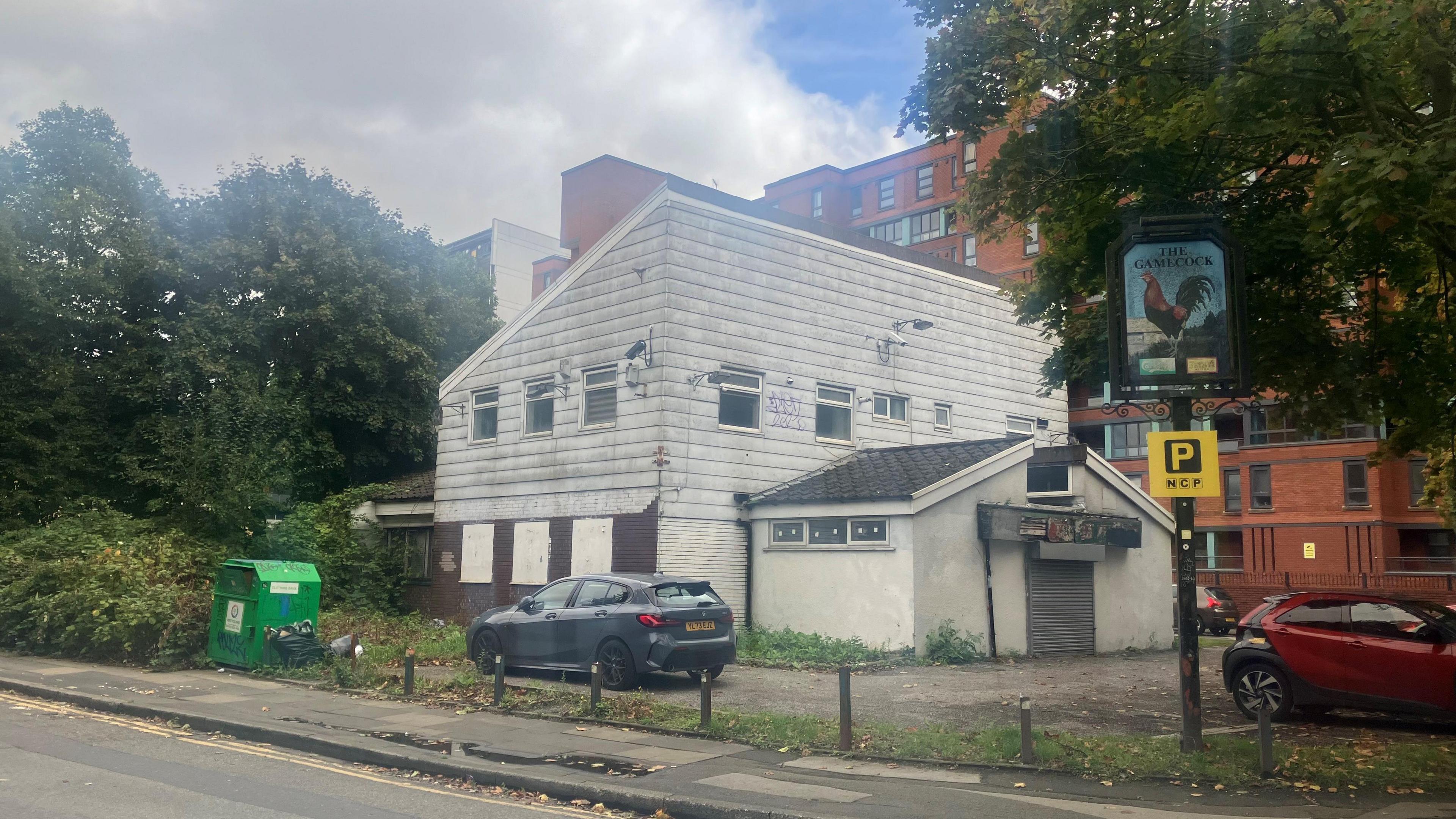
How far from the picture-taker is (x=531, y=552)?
22.6m

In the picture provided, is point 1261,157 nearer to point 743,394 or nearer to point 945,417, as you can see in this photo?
point 743,394

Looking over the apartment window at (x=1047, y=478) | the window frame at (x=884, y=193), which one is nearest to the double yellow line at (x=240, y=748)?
the apartment window at (x=1047, y=478)

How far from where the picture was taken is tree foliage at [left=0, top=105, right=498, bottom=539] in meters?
28.8

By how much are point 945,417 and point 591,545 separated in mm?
9358

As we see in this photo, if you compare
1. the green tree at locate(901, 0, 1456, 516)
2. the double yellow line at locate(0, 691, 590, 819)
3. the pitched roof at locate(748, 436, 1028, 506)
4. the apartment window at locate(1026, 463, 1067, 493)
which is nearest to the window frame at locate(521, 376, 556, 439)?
the pitched roof at locate(748, 436, 1028, 506)

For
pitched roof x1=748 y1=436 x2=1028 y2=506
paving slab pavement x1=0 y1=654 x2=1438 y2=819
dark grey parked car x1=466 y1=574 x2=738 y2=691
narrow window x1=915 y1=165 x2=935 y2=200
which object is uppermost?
narrow window x1=915 y1=165 x2=935 y2=200

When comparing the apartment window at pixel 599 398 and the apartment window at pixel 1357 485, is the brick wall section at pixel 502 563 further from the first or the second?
the apartment window at pixel 1357 485

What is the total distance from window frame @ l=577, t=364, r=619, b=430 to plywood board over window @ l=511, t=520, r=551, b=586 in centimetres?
230

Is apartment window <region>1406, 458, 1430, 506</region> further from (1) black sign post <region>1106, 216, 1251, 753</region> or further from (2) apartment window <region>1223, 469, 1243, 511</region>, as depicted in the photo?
(1) black sign post <region>1106, 216, 1251, 753</region>

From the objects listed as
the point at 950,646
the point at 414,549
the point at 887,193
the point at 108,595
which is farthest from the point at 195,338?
the point at 887,193

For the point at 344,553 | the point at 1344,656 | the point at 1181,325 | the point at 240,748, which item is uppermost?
the point at 1181,325

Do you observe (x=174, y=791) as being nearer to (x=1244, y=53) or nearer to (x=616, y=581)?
(x=616, y=581)

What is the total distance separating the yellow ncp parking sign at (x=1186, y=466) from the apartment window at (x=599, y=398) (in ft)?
41.6

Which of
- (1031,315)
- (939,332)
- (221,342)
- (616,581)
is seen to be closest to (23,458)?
(221,342)
